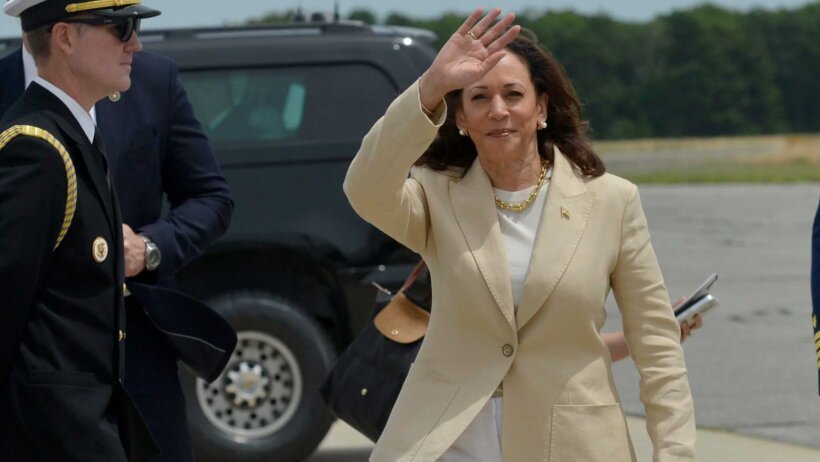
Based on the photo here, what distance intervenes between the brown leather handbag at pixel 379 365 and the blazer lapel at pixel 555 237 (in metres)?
0.85

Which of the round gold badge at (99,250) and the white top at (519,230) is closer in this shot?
the round gold badge at (99,250)

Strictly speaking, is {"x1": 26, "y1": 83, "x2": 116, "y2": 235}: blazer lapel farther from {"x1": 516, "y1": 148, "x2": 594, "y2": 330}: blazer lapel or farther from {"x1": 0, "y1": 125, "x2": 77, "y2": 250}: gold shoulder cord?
{"x1": 516, "y1": 148, "x2": 594, "y2": 330}: blazer lapel

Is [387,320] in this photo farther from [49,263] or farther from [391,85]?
[391,85]

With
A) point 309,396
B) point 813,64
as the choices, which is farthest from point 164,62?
point 813,64

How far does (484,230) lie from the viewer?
12.3ft

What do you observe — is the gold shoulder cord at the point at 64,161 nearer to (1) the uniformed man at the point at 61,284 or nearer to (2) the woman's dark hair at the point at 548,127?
(1) the uniformed man at the point at 61,284

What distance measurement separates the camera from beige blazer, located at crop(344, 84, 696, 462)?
3.64 m

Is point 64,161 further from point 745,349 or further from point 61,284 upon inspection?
point 745,349

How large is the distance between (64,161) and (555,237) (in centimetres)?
114

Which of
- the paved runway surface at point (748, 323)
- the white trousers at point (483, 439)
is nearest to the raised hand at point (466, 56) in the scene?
the white trousers at point (483, 439)

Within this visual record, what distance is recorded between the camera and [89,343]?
10.5 feet

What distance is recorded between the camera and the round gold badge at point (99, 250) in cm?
320

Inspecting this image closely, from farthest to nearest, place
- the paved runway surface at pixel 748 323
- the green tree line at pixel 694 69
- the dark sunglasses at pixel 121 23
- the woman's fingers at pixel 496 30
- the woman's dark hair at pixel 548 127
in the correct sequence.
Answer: the green tree line at pixel 694 69 → the paved runway surface at pixel 748 323 → the woman's dark hair at pixel 548 127 → the woman's fingers at pixel 496 30 → the dark sunglasses at pixel 121 23

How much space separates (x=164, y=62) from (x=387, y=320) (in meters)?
0.94
